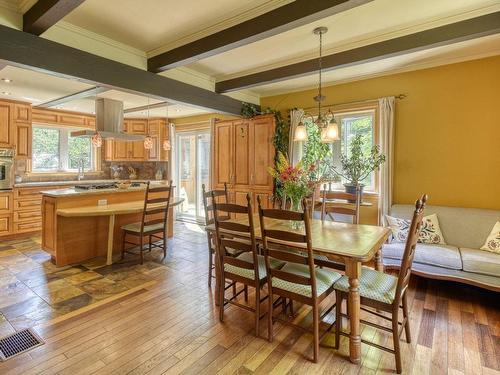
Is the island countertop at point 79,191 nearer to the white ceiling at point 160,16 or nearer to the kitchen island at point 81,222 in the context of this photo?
the kitchen island at point 81,222

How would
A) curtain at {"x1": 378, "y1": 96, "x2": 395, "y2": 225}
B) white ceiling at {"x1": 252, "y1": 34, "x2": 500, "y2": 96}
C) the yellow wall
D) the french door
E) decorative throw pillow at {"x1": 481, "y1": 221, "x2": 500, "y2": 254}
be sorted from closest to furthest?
1. decorative throw pillow at {"x1": 481, "y1": 221, "x2": 500, "y2": 254}
2. white ceiling at {"x1": 252, "y1": 34, "x2": 500, "y2": 96}
3. the yellow wall
4. curtain at {"x1": 378, "y1": 96, "x2": 395, "y2": 225}
5. the french door

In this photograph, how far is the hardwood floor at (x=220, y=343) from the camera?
6.34ft

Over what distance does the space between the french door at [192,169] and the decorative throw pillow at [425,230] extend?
4189mm

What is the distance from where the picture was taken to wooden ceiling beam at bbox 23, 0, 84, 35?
82.4 inches

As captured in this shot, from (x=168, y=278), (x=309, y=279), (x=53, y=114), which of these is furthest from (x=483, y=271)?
(x=53, y=114)

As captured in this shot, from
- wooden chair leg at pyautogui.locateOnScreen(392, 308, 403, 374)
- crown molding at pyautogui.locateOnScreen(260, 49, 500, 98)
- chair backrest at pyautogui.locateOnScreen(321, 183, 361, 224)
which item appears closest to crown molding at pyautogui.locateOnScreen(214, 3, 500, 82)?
crown molding at pyautogui.locateOnScreen(260, 49, 500, 98)

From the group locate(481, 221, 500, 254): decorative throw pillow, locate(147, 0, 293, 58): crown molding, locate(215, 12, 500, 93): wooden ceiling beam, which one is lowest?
locate(481, 221, 500, 254): decorative throw pillow

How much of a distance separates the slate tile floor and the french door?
7.16ft

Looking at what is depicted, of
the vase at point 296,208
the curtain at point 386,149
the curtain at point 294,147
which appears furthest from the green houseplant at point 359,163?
the vase at point 296,208

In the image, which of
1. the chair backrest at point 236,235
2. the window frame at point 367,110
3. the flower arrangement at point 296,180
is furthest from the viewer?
the window frame at point 367,110

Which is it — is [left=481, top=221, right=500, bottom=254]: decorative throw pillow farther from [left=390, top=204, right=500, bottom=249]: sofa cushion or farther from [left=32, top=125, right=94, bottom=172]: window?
[left=32, top=125, right=94, bottom=172]: window

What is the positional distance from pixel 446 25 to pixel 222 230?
9.58 ft

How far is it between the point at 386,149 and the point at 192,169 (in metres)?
4.57

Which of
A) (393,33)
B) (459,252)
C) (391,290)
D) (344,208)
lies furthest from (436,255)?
(393,33)
